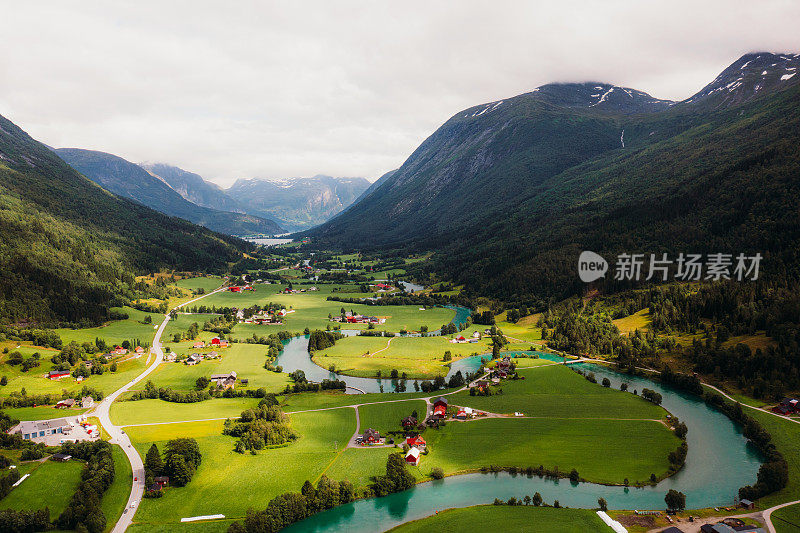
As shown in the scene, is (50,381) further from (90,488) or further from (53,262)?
(53,262)

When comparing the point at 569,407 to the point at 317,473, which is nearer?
the point at 317,473

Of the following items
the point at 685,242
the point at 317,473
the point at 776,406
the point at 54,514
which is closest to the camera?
the point at 54,514

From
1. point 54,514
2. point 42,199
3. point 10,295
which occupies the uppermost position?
point 42,199

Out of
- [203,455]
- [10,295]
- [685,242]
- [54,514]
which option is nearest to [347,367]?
[203,455]

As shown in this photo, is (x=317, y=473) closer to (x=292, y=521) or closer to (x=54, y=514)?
(x=292, y=521)

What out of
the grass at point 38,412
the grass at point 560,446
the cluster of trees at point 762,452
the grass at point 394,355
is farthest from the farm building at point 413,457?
the grass at point 38,412

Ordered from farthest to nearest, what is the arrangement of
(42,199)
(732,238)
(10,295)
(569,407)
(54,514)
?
1. (42,199)
2. (732,238)
3. (10,295)
4. (569,407)
5. (54,514)

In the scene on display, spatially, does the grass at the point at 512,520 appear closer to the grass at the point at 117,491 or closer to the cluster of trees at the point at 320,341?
the grass at the point at 117,491

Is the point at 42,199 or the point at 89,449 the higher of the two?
the point at 42,199
